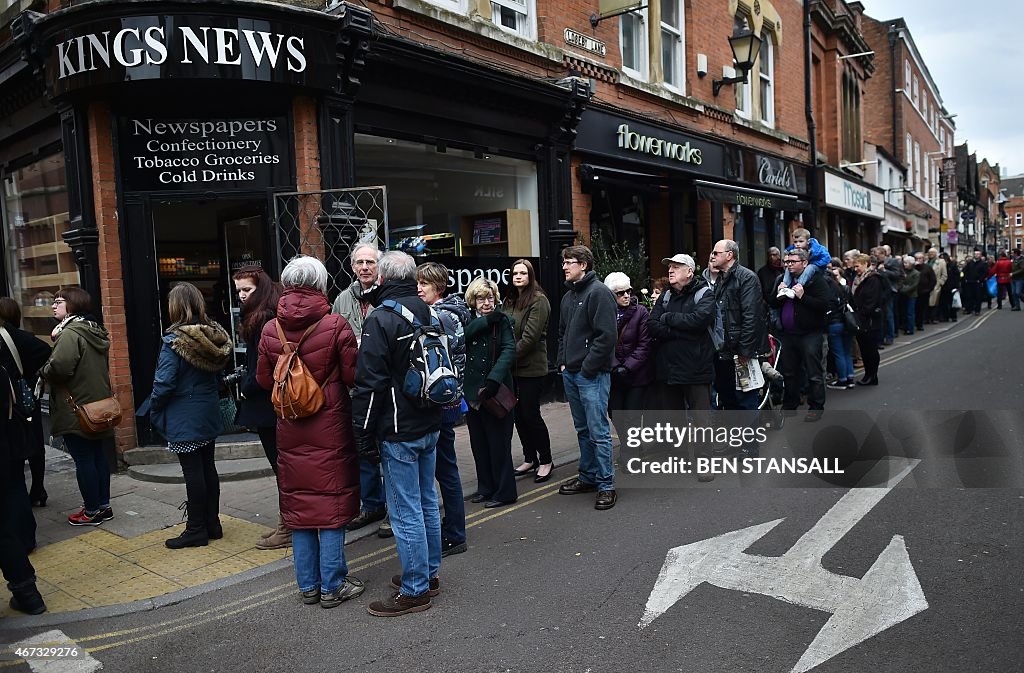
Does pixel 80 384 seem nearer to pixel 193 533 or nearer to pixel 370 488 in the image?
pixel 193 533

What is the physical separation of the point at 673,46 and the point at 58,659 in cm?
1308

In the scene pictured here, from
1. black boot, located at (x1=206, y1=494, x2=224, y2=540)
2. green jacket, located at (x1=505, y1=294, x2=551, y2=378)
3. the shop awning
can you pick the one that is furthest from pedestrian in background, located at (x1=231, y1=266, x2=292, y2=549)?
the shop awning

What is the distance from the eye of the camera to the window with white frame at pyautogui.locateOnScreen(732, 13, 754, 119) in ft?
51.9

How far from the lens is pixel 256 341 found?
16.6 feet

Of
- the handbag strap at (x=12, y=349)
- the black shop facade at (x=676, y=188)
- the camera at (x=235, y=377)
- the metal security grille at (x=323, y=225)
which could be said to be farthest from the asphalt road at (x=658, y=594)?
the black shop facade at (x=676, y=188)

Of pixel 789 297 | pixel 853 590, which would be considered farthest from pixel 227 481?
pixel 789 297

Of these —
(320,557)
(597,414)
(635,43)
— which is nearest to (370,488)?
(320,557)

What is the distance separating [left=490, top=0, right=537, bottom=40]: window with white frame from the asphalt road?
6945mm

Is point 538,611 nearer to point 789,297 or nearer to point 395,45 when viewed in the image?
point 789,297

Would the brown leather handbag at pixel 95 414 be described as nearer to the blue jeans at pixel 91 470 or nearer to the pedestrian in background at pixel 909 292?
the blue jeans at pixel 91 470

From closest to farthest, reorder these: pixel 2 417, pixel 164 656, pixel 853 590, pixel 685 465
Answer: pixel 164 656 → pixel 853 590 → pixel 2 417 → pixel 685 465

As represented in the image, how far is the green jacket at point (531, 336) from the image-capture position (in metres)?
6.28

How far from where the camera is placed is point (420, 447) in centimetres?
412

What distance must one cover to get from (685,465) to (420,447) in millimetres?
3321
